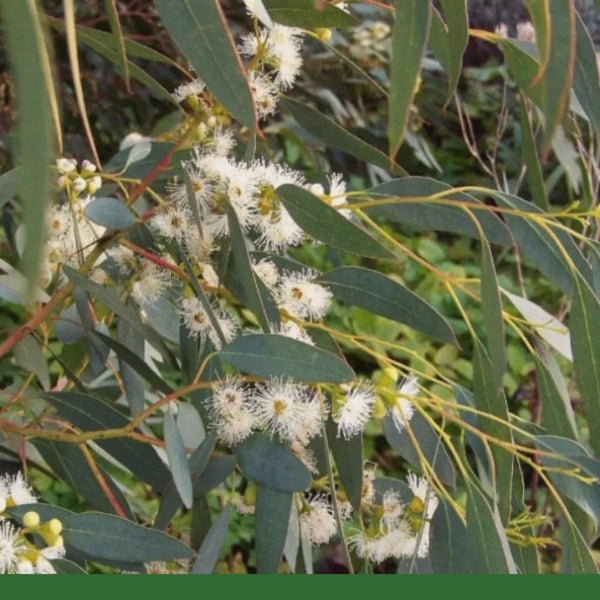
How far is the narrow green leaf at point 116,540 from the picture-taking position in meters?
0.65

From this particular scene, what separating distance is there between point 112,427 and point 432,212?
279 mm

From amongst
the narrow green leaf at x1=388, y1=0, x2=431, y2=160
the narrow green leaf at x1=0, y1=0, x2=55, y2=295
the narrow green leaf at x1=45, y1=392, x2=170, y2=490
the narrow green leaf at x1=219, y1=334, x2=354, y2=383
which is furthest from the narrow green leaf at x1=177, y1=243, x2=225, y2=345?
the narrow green leaf at x1=0, y1=0, x2=55, y2=295

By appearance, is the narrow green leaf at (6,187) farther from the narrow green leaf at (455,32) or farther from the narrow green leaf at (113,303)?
the narrow green leaf at (455,32)

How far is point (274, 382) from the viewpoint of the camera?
67 centimetres

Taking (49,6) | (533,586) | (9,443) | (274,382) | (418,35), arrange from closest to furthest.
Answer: (418,35) < (533,586) < (274,382) < (9,443) < (49,6)

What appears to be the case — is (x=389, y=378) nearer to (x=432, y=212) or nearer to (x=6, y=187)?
(x=432, y=212)

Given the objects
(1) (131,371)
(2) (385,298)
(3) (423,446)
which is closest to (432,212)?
(2) (385,298)

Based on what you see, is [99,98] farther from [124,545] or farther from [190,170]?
[124,545]

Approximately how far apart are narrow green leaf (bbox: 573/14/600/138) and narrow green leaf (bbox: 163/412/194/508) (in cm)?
34

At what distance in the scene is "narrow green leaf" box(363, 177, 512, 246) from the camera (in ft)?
2.43

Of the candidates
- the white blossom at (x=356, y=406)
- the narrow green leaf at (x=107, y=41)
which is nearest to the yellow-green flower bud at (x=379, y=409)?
the white blossom at (x=356, y=406)

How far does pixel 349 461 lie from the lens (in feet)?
2.39

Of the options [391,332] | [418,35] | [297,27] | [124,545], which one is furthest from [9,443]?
[391,332]

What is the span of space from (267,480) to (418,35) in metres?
0.32
